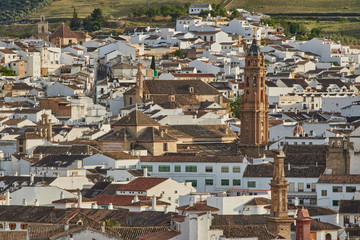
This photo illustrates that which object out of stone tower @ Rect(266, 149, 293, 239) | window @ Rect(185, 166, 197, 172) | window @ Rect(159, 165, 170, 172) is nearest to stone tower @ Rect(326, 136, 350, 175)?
window @ Rect(185, 166, 197, 172)

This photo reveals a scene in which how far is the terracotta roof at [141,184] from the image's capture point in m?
75.6

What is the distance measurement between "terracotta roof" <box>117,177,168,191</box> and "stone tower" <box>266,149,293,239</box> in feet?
45.0

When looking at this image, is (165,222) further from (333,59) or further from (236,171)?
(333,59)

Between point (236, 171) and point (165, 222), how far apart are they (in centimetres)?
2297

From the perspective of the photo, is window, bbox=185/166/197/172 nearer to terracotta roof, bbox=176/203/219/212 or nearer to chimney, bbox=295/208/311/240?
terracotta roof, bbox=176/203/219/212

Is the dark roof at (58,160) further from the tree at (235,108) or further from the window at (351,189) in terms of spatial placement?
the tree at (235,108)

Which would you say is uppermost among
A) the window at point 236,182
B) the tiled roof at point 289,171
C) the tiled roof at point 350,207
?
the tiled roof at point 350,207

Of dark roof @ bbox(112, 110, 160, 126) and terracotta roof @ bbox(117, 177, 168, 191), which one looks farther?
dark roof @ bbox(112, 110, 160, 126)

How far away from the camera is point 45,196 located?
245 ft

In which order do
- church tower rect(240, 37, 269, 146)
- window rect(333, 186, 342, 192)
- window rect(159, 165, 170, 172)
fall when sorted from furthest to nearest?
church tower rect(240, 37, 269, 146)
window rect(159, 165, 170, 172)
window rect(333, 186, 342, 192)

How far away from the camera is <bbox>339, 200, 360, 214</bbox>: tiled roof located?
68250 mm

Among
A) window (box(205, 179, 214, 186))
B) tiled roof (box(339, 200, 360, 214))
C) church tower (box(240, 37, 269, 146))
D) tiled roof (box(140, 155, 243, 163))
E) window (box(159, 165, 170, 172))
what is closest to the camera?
tiled roof (box(339, 200, 360, 214))

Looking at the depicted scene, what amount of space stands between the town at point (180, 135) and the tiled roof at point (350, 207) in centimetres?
8

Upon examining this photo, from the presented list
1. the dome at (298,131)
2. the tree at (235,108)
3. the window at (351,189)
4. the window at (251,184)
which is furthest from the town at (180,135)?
the tree at (235,108)
